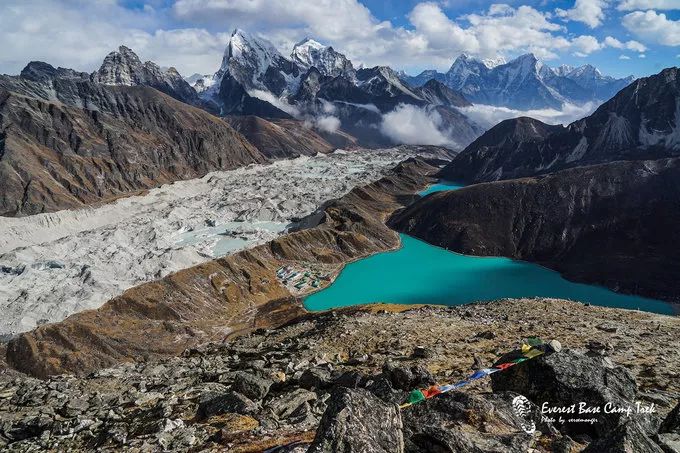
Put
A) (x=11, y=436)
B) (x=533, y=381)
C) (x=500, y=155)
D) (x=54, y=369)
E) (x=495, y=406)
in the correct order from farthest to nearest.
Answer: (x=500, y=155), (x=54, y=369), (x=11, y=436), (x=533, y=381), (x=495, y=406)

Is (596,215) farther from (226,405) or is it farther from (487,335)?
(226,405)

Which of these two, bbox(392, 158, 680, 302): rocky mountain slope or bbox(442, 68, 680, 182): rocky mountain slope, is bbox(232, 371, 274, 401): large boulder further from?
bbox(442, 68, 680, 182): rocky mountain slope

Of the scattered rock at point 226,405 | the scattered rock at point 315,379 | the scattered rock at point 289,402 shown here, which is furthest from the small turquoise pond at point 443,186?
the scattered rock at point 226,405

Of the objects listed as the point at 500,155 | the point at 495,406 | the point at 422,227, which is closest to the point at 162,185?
the point at 422,227

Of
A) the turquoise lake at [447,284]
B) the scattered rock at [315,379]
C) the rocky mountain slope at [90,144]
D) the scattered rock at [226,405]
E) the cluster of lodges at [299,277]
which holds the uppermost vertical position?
the rocky mountain slope at [90,144]

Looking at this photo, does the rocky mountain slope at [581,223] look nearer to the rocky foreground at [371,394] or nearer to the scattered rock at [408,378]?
the rocky foreground at [371,394]

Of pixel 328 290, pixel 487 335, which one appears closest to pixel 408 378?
pixel 487 335

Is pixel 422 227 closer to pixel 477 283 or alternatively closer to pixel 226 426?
pixel 477 283
